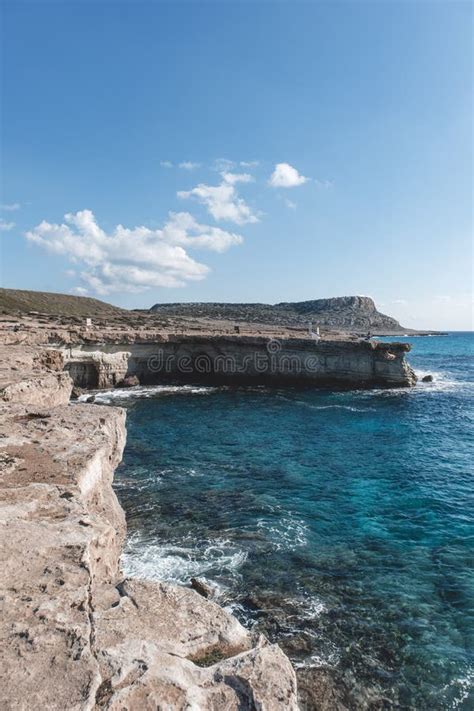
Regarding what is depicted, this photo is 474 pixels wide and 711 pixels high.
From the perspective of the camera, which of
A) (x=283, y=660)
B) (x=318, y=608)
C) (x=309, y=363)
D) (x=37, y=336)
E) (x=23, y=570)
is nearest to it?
(x=283, y=660)

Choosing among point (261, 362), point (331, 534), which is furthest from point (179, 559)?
point (261, 362)

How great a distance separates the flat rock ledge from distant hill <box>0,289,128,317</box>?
244ft

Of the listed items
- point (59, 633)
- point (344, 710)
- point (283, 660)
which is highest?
point (59, 633)

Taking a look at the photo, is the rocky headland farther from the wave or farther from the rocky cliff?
the rocky cliff

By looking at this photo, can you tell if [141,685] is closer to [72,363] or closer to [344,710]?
[344,710]

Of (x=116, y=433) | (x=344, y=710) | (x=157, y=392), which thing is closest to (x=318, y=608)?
(x=344, y=710)

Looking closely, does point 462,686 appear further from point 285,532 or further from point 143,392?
point 143,392

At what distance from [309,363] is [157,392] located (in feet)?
52.3

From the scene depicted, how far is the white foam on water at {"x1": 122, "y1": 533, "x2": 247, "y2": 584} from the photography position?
36.4 ft

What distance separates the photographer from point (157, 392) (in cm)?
3703

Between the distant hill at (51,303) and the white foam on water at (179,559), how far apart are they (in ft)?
231

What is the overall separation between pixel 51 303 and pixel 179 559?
299 ft

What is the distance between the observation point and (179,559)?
39.0 feet

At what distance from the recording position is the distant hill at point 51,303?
77.1 meters
